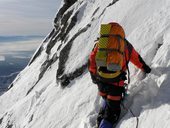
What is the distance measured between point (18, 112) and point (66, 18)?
23.1 feet

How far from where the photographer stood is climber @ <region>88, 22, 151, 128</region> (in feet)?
31.8

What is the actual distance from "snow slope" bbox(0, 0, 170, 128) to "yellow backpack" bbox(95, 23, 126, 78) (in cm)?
115

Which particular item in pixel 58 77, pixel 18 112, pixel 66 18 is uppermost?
Answer: pixel 66 18

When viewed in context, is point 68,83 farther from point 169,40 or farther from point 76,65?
point 169,40

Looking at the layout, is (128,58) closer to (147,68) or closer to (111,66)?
(147,68)

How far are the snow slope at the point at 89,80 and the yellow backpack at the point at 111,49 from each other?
1.15 m

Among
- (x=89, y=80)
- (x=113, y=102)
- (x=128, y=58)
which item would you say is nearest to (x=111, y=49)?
(x=128, y=58)

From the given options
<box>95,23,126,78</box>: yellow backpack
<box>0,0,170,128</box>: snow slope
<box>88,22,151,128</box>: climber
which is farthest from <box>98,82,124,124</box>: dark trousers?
<box>95,23,126,78</box>: yellow backpack

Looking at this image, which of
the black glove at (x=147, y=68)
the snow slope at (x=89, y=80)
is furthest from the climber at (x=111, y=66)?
the snow slope at (x=89, y=80)

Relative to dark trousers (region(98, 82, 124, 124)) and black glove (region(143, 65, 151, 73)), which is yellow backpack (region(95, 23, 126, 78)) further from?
black glove (region(143, 65, 151, 73))

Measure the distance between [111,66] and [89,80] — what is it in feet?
15.2

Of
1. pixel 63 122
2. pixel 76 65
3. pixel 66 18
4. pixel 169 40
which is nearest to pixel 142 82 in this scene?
pixel 169 40

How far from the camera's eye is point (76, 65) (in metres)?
16.0

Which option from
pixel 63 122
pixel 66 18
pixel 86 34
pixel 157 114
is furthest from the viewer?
pixel 66 18
